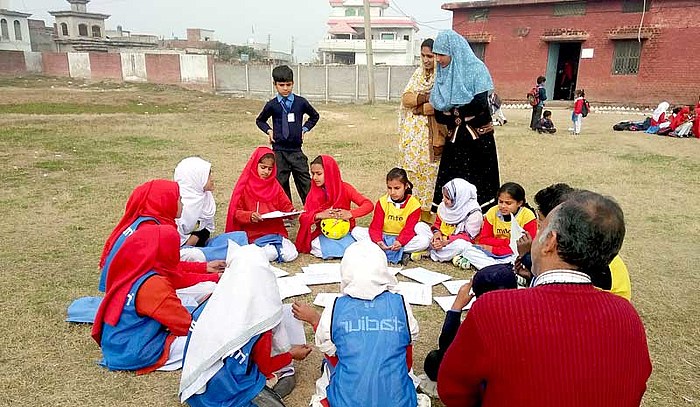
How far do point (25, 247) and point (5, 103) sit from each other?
14.6m

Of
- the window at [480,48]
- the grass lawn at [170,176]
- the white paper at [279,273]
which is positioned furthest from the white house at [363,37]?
the white paper at [279,273]

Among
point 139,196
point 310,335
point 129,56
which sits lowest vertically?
Answer: point 310,335

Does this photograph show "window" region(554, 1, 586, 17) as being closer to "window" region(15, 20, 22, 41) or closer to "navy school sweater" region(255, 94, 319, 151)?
"navy school sweater" region(255, 94, 319, 151)

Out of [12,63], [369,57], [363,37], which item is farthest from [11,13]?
[363,37]

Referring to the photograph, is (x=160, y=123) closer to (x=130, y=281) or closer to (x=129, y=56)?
(x=130, y=281)

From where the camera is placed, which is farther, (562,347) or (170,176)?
(170,176)

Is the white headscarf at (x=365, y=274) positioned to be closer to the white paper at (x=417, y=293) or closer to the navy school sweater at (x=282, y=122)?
the white paper at (x=417, y=293)

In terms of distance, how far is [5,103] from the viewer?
1598cm

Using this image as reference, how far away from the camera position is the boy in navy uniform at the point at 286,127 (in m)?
5.27

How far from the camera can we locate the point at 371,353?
209cm

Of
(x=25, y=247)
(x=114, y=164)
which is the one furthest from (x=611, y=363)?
(x=114, y=164)

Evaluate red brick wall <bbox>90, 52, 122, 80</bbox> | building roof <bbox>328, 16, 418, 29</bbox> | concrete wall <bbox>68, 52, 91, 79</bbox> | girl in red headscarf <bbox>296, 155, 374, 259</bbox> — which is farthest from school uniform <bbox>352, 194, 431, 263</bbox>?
building roof <bbox>328, 16, 418, 29</bbox>

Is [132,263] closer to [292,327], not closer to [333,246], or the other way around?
[292,327]

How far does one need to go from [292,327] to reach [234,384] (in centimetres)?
52
